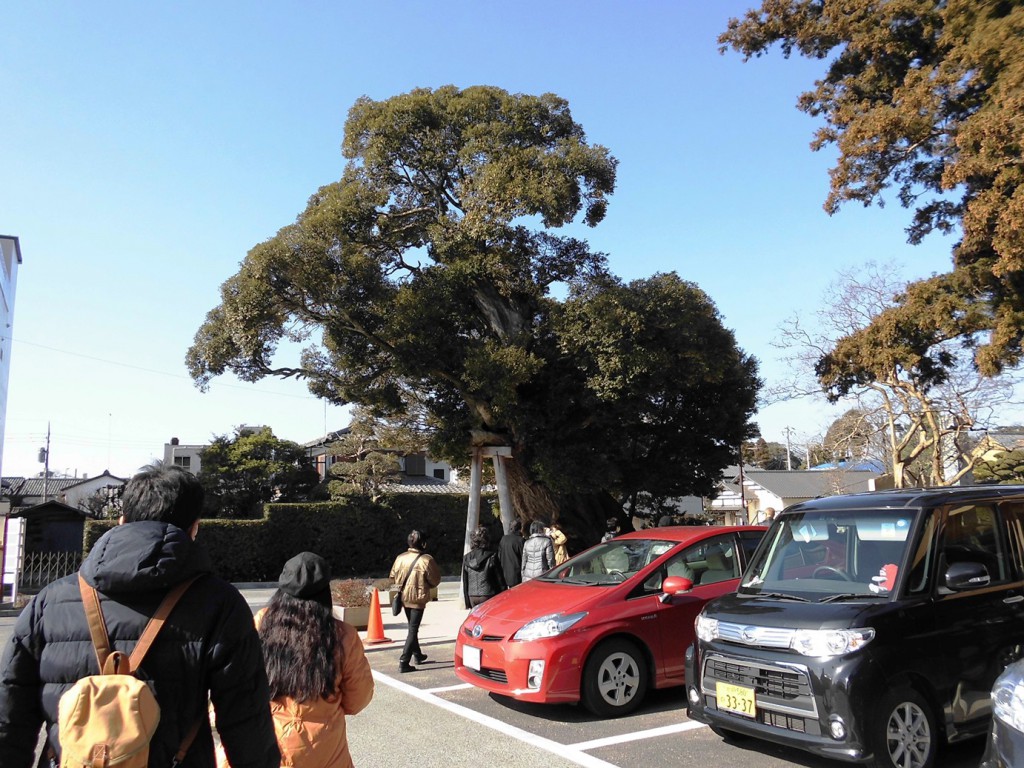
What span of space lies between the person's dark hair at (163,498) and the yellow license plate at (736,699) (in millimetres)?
4055

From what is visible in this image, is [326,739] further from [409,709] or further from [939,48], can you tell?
[939,48]

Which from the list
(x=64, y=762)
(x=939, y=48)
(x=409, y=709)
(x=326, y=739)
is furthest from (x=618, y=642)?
(x=939, y=48)

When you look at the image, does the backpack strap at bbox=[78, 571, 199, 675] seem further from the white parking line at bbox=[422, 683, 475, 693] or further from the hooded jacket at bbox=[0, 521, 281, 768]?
the white parking line at bbox=[422, 683, 475, 693]

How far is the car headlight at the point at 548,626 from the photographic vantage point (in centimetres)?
660

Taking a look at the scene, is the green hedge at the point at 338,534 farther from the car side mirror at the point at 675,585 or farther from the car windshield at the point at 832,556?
the car windshield at the point at 832,556

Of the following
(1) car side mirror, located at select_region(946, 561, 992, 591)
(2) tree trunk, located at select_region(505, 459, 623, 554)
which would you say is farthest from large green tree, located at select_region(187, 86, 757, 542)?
(1) car side mirror, located at select_region(946, 561, 992, 591)

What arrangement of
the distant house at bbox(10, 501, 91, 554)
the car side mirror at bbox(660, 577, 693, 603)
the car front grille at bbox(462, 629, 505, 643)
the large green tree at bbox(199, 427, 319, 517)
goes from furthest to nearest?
the large green tree at bbox(199, 427, 319, 517)
the distant house at bbox(10, 501, 91, 554)
the car front grille at bbox(462, 629, 505, 643)
the car side mirror at bbox(660, 577, 693, 603)

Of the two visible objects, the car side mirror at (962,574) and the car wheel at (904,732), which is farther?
the car side mirror at (962,574)

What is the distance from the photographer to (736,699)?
530 centimetres

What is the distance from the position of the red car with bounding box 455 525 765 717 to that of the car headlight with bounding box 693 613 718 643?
0.58 metres

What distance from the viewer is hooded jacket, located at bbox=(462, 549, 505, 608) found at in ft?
31.2

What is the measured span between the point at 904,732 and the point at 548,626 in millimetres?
2780

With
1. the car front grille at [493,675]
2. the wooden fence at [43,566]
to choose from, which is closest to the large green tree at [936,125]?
the car front grille at [493,675]

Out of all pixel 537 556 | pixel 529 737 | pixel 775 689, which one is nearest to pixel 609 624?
pixel 529 737
